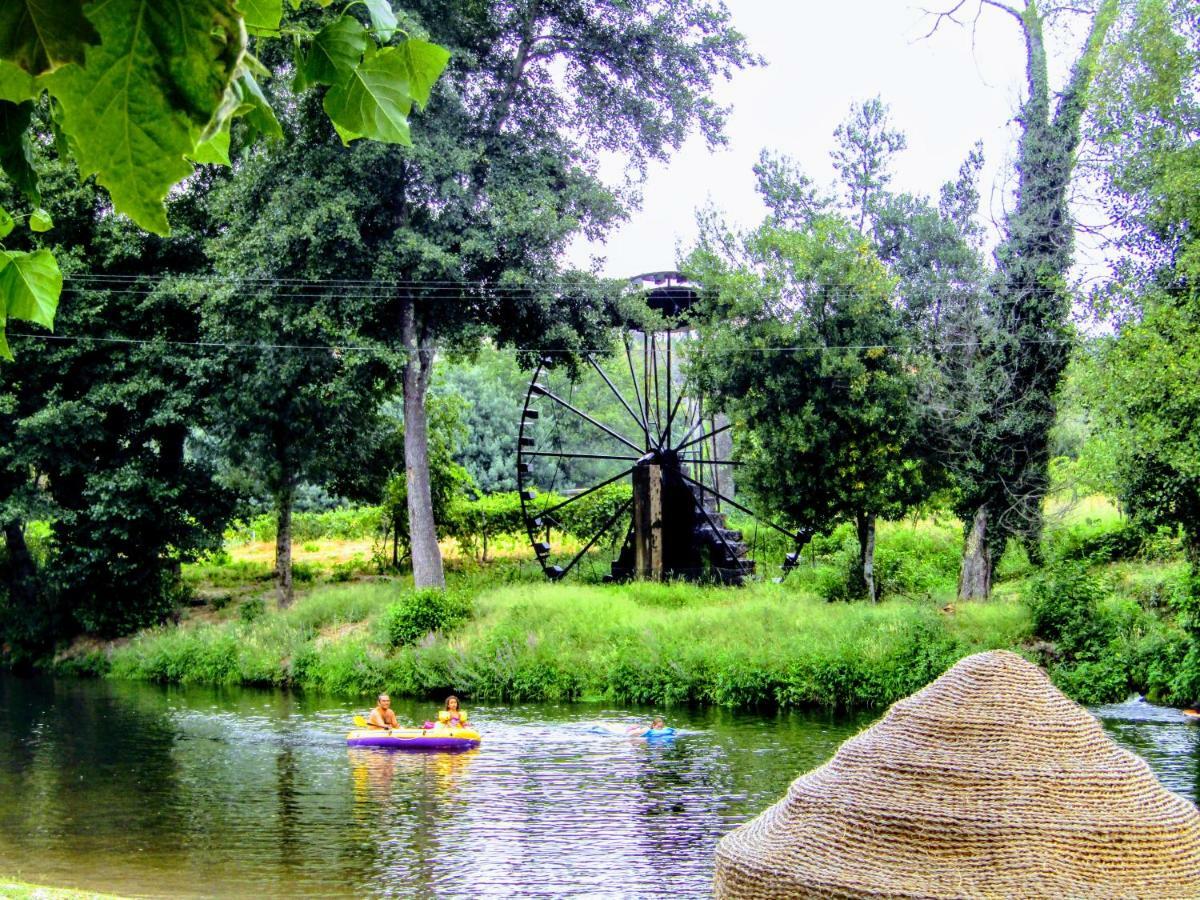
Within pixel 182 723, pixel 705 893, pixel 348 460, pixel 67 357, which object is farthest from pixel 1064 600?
pixel 67 357

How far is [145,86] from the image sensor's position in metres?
0.95

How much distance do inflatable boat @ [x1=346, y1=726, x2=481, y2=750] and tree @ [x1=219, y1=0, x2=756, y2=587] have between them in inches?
324

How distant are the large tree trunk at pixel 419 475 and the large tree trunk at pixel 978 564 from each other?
382 inches

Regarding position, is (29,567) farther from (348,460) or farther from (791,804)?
(791,804)

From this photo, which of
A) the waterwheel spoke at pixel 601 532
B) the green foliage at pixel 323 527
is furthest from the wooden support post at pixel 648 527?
the green foliage at pixel 323 527

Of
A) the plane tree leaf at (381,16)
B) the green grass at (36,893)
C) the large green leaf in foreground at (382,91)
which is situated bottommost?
the green grass at (36,893)

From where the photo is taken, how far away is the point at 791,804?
4.55 metres

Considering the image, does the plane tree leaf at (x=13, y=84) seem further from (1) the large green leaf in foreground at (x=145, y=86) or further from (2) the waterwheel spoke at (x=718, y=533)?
(2) the waterwheel spoke at (x=718, y=533)

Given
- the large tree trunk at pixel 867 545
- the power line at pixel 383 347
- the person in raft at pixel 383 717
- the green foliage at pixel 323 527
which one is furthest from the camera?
the green foliage at pixel 323 527

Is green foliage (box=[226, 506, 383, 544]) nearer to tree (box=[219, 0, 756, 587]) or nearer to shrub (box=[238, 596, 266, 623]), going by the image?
shrub (box=[238, 596, 266, 623])

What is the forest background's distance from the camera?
1927cm

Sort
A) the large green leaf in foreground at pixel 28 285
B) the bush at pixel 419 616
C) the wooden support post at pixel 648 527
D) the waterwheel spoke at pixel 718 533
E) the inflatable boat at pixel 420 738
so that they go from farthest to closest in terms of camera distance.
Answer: the wooden support post at pixel 648 527 < the waterwheel spoke at pixel 718 533 < the bush at pixel 419 616 < the inflatable boat at pixel 420 738 < the large green leaf in foreground at pixel 28 285

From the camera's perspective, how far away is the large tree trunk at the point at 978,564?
23047 mm

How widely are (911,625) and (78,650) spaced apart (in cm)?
1660
